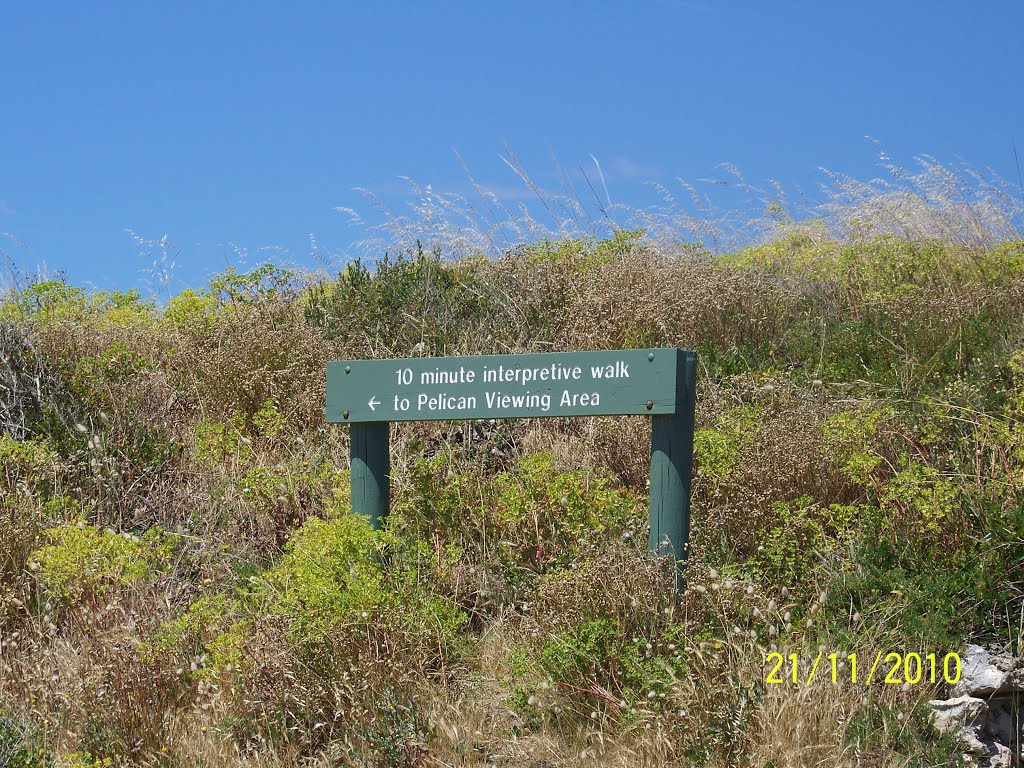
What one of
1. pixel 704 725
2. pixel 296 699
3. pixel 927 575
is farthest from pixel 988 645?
pixel 296 699

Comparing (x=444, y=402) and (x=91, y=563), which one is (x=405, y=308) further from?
(x=91, y=563)

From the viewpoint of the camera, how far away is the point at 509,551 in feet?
17.1

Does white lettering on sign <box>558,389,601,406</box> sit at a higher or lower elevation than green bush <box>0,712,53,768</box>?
higher

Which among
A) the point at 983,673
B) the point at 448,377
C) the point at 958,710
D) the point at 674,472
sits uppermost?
the point at 448,377

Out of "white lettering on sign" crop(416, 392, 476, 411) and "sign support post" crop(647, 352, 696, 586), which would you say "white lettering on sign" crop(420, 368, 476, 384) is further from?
"sign support post" crop(647, 352, 696, 586)
